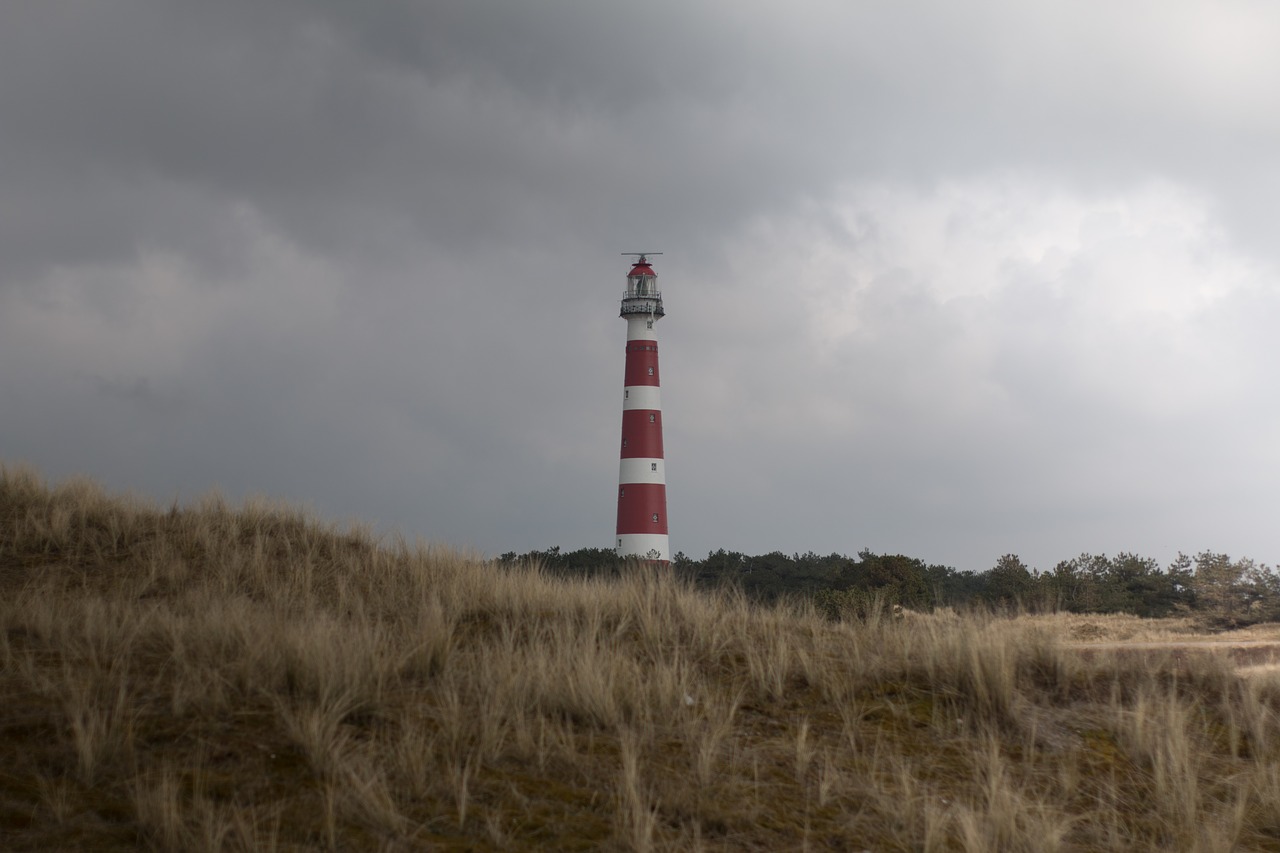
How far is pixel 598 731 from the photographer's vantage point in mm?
6004

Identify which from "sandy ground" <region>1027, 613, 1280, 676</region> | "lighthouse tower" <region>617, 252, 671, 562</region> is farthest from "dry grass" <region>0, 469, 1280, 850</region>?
"lighthouse tower" <region>617, 252, 671, 562</region>

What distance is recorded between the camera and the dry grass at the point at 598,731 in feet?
15.7

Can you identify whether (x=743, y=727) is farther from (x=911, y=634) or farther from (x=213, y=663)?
(x=213, y=663)

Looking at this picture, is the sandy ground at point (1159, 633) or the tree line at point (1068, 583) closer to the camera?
the sandy ground at point (1159, 633)

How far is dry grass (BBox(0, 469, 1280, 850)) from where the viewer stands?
477 cm

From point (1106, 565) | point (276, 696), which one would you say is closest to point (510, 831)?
point (276, 696)

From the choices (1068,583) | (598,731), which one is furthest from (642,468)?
(598,731)

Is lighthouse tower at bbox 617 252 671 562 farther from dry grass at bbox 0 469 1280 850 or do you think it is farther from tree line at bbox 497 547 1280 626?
dry grass at bbox 0 469 1280 850

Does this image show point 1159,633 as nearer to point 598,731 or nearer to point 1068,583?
point 1068,583

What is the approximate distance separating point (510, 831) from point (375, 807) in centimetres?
65

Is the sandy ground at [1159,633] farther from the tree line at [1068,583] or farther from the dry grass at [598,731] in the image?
the dry grass at [598,731]

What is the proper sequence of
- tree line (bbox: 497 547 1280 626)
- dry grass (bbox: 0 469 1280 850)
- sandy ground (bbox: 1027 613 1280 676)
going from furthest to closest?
tree line (bbox: 497 547 1280 626) → sandy ground (bbox: 1027 613 1280 676) → dry grass (bbox: 0 469 1280 850)

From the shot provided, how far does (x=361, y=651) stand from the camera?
6.21 m

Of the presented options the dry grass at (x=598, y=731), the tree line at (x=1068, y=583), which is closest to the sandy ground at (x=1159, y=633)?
the tree line at (x=1068, y=583)
